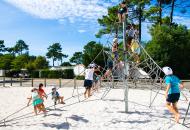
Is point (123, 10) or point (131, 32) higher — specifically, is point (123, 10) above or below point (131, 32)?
above

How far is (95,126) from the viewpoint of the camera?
10977 millimetres

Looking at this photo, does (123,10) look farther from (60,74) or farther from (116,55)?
(60,74)

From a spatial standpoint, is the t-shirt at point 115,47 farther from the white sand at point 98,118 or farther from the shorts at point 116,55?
the white sand at point 98,118

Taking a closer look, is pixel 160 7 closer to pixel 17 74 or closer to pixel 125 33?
pixel 125 33

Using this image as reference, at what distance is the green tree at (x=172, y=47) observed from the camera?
3984 cm

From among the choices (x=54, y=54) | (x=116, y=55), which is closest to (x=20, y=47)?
(x=54, y=54)

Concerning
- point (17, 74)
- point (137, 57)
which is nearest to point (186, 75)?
point (137, 57)

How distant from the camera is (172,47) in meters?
40.6

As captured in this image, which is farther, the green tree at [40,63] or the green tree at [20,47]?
the green tree at [20,47]

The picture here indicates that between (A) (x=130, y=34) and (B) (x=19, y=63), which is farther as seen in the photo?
(B) (x=19, y=63)

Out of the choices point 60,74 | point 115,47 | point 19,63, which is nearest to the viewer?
point 115,47

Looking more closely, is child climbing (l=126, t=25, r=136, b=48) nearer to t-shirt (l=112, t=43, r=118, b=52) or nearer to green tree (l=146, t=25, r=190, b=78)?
t-shirt (l=112, t=43, r=118, b=52)

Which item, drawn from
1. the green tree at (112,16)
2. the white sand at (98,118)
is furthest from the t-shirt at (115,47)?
the green tree at (112,16)

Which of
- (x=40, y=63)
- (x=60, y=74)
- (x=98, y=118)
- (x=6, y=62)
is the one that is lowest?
(x=98, y=118)
